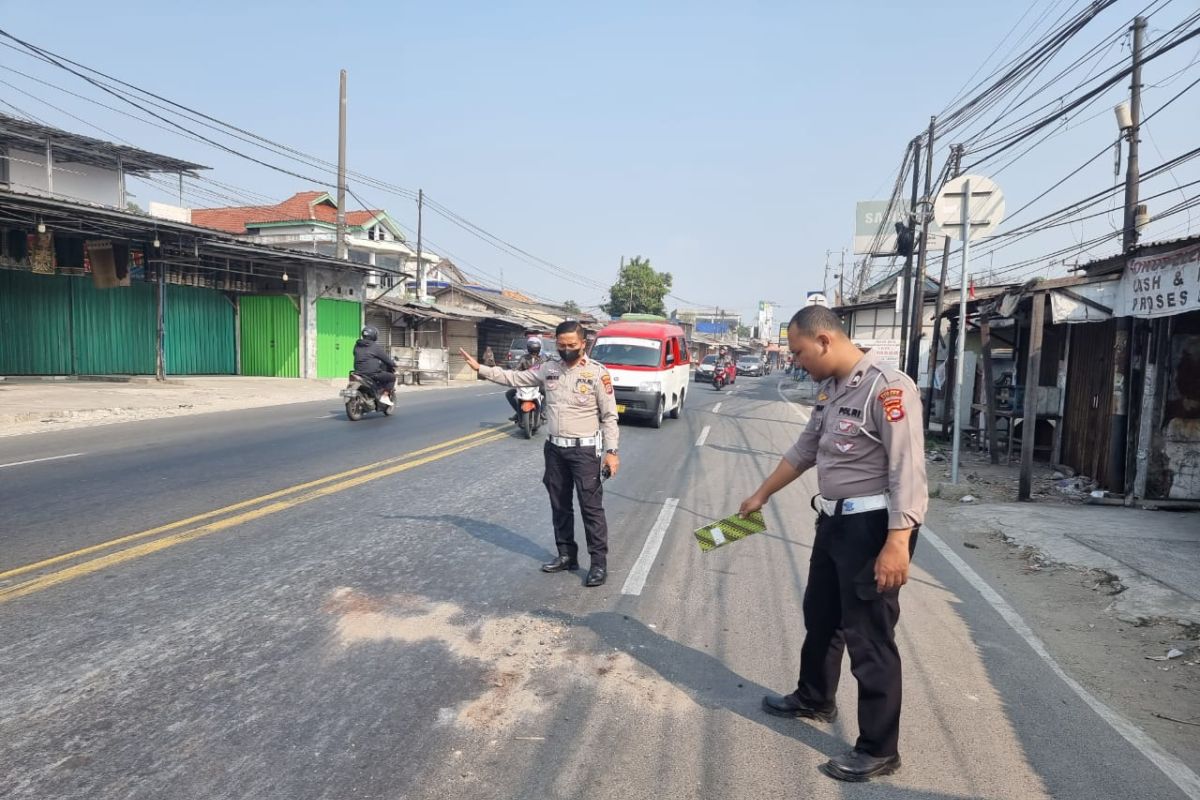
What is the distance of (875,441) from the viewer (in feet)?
9.91

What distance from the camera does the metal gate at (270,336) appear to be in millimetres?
26172

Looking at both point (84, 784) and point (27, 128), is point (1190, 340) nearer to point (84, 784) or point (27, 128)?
point (84, 784)

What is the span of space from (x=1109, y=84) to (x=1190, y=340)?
3801 mm

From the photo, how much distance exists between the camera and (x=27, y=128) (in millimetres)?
22125

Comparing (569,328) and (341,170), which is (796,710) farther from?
(341,170)

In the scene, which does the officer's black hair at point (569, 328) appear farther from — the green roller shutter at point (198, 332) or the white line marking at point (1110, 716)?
the green roller shutter at point (198, 332)

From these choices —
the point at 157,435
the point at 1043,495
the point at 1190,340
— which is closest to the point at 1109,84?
the point at 1190,340

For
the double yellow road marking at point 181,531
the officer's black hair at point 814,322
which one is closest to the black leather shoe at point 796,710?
the officer's black hair at point 814,322

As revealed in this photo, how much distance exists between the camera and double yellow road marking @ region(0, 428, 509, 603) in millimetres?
4785

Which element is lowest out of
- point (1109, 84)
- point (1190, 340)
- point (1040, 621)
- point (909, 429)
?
point (1040, 621)

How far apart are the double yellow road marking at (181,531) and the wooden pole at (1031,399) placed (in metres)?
7.58

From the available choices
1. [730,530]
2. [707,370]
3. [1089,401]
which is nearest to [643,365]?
[1089,401]

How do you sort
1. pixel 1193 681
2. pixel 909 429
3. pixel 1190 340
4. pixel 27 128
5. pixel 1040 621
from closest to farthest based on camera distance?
pixel 909 429 → pixel 1193 681 → pixel 1040 621 → pixel 1190 340 → pixel 27 128

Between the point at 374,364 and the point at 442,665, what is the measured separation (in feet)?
37.5
